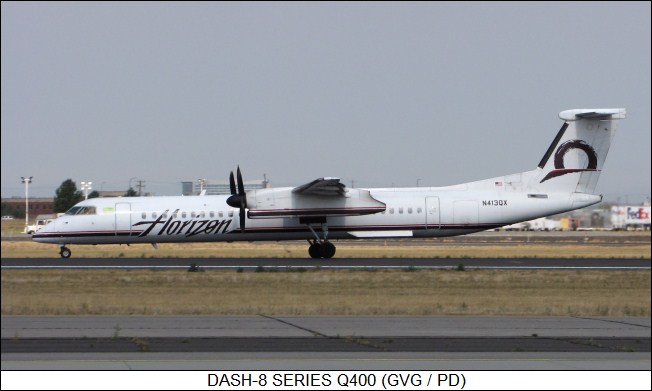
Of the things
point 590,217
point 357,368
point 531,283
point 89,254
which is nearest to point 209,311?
point 357,368

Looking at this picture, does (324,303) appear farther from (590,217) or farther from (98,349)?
(590,217)

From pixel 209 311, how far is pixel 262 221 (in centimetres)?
1936

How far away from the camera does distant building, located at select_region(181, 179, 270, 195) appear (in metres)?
42.3

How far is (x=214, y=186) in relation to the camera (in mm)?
43719

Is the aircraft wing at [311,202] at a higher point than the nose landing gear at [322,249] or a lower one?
higher

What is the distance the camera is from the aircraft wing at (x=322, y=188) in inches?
1535

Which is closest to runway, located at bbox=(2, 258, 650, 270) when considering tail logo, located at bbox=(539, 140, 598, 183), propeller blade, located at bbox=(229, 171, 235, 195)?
propeller blade, located at bbox=(229, 171, 235, 195)

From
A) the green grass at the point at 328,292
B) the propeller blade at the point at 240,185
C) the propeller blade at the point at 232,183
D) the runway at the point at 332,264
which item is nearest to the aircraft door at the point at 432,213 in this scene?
the runway at the point at 332,264

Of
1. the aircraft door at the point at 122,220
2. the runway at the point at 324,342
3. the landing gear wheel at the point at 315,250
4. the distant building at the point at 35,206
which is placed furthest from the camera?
the landing gear wheel at the point at 315,250

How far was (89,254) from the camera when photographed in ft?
152

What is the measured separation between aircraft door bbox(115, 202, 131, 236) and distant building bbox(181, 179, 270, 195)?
294 centimetres

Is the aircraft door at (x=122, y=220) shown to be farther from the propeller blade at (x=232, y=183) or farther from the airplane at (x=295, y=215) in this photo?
the propeller blade at (x=232, y=183)

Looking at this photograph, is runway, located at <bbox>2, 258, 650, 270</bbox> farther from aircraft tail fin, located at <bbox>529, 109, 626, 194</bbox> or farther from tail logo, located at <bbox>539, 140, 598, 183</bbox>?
tail logo, located at <bbox>539, 140, 598, 183</bbox>

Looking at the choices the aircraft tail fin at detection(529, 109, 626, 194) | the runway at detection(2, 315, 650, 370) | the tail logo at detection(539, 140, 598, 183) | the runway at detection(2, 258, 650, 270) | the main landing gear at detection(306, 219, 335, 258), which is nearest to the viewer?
the runway at detection(2, 315, 650, 370)
